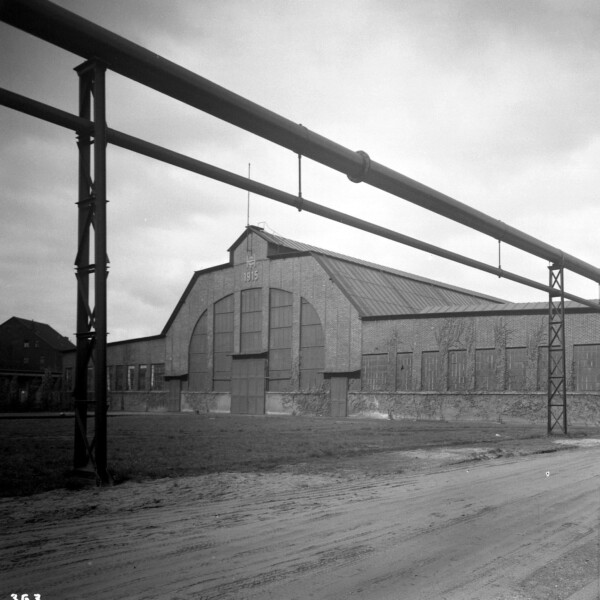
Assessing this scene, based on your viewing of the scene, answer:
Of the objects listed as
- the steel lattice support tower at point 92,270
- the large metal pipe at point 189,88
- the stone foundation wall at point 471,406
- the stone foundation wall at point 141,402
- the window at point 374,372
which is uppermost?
the large metal pipe at point 189,88

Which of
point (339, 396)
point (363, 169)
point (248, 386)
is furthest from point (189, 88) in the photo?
point (248, 386)

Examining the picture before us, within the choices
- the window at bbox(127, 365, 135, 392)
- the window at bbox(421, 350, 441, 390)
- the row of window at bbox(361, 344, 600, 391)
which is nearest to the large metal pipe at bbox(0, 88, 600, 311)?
the row of window at bbox(361, 344, 600, 391)

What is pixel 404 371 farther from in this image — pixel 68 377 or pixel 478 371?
pixel 68 377

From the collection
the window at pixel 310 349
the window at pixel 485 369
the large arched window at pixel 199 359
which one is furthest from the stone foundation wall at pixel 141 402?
the window at pixel 485 369

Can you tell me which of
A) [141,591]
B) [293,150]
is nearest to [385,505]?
[141,591]

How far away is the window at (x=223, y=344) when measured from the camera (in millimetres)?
42156

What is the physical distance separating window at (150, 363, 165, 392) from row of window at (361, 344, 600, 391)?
15.9 m

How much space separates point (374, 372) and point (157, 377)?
1715 centimetres

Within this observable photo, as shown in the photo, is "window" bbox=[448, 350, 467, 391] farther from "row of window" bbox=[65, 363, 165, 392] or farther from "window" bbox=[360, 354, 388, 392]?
"row of window" bbox=[65, 363, 165, 392]

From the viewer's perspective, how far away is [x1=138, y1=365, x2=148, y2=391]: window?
46406 mm

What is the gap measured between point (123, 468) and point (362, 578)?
6.62 meters

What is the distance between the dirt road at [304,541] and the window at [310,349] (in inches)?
1102

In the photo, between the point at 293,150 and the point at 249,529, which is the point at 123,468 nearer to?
the point at 249,529

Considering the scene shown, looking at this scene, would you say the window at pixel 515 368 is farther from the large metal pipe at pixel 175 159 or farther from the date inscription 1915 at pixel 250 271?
the large metal pipe at pixel 175 159
